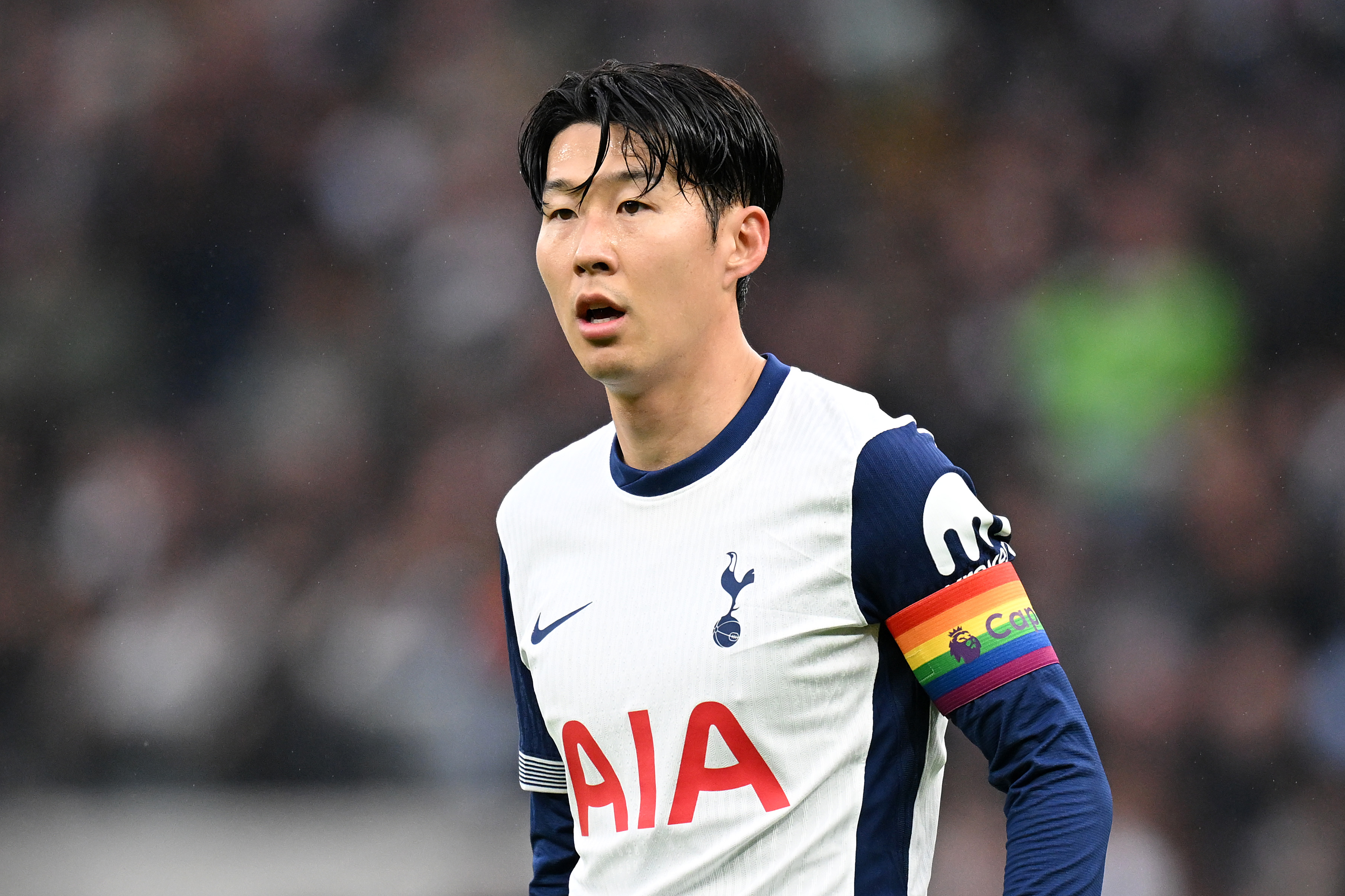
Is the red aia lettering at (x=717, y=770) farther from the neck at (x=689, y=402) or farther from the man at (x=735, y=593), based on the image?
the neck at (x=689, y=402)

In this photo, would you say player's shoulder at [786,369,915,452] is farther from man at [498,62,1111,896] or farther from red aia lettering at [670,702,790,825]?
red aia lettering at [670,702,790,825]

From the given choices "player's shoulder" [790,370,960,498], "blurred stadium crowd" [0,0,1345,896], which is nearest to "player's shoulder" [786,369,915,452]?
"player's shoulder" [790,370,960,498]

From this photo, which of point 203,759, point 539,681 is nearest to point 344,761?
point 203,759

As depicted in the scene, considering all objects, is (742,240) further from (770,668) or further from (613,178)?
(770,668)

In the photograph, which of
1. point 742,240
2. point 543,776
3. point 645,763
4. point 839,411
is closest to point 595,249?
point 742,240

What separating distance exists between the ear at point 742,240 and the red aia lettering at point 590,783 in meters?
0.59

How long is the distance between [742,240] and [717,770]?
2.22 ft

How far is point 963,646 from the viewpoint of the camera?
1587mm

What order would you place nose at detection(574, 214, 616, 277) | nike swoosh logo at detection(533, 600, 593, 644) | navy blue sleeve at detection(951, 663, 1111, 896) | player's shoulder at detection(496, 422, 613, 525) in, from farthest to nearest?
player's shoulder at detection(496, 422, 613, 525) → nike swoosh logo at detection(533, 600, 593, 644) → nose at detection(574, 214, 616, 277) → navy blue sleeve at detection(951, 663, 1111, 896)

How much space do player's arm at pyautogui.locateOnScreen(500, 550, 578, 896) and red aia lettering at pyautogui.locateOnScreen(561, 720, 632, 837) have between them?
0.51 ft

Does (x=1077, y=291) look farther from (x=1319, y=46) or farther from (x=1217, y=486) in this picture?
(x=1319, y=46)

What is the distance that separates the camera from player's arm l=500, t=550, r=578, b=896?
79.9 inches

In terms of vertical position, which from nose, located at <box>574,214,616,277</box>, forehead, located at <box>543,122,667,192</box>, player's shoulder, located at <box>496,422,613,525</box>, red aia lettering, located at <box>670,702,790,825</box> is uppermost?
forehead, located at <box>543,122,667,192</box>

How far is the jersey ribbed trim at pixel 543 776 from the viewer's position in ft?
6.66
